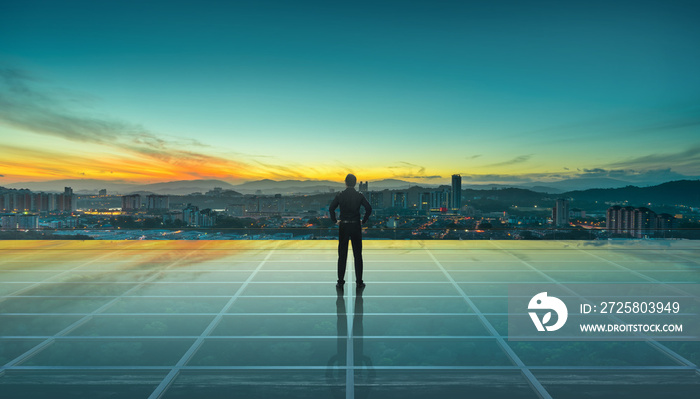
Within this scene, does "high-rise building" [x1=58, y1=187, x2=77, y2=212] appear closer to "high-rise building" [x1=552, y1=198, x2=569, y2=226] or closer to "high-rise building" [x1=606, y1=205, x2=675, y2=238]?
"high-rise building" [x1=552, y1=198, x2=569, y2=226]

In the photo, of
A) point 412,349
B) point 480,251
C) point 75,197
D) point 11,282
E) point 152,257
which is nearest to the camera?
point 412,349

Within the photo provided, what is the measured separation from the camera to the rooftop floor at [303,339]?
2.89 meters

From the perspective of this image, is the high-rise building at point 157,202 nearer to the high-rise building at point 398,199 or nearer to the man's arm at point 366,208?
the high-rise building at point 398,199

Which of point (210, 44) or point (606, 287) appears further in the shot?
point (210, 44)

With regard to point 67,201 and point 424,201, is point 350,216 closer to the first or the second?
point 424,201

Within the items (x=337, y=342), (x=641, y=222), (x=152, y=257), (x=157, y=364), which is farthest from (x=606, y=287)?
(x=641, y=222)

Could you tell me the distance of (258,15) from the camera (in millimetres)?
14711

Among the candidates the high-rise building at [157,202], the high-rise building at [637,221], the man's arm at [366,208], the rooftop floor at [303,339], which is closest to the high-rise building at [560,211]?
the high-rise building at [637,221]

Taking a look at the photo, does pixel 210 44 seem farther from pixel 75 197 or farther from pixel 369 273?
pixel 75 197

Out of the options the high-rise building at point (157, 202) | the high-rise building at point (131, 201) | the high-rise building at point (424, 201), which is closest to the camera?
the high-rise building at point (424, 201)

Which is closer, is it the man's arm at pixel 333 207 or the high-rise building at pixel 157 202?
the man's arm at pixel 333 207

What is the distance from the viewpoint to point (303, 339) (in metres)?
3.85

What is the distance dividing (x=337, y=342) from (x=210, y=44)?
56.5 feet

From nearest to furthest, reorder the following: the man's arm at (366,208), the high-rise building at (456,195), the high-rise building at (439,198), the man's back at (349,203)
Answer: the man's back at (349,203), the man's arm at (366,208), the high-rise building at (439,198), the high-rise building at (456,195)
